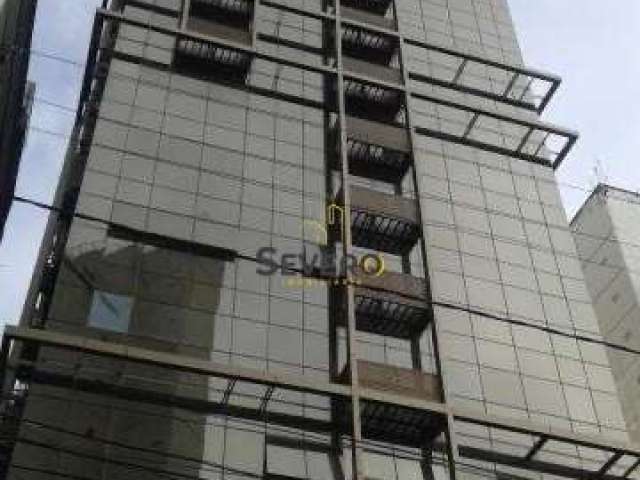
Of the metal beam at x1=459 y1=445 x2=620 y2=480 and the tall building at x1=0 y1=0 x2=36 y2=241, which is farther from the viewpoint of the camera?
the metal beam at x1=459 y1=445 x2=620 y2=480

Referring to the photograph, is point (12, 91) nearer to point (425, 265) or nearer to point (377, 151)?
point (377, 151)

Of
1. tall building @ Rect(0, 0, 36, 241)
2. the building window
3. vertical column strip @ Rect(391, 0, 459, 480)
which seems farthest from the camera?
the building window

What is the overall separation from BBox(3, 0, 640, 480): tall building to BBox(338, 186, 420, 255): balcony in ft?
0.38

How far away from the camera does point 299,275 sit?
37188mm

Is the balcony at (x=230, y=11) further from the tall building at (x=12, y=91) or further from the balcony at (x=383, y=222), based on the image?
the tall building at (x=12, y=91)

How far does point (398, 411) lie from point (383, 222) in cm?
983

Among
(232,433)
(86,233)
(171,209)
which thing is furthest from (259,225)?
(232,433)

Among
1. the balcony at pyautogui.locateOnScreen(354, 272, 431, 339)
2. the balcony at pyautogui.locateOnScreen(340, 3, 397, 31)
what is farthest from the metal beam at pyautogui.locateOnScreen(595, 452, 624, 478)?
the balcony at pyautogui.locateOnScreen(340, 3, 397, 31)

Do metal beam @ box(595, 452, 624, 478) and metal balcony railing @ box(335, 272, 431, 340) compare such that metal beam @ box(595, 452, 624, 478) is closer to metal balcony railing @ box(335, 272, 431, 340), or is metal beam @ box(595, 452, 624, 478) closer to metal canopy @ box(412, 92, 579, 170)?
metal balcony railing @ box(335, 272, 431, 340)

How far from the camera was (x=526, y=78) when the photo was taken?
52.6 m

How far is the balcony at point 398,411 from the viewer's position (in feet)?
111

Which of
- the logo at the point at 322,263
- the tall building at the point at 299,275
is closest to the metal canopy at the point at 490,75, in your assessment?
the tall building at the point at 299,275

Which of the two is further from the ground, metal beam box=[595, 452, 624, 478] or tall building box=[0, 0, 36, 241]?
tall building box=[0, 0, 36, 241]

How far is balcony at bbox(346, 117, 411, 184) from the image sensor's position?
143 feet
